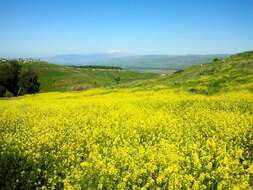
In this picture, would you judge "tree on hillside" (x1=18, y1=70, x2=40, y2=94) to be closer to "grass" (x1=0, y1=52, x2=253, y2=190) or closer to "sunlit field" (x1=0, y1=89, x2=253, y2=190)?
"grass" (x1=0, y1=52, x2=253, y2=190)

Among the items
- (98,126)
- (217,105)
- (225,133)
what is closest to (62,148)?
(98,126)

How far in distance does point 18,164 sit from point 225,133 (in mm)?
6913

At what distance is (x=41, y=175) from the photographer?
1195 centimetres

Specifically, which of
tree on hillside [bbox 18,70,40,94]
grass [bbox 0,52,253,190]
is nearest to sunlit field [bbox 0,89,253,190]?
grass [bbox 0,52,253,190]

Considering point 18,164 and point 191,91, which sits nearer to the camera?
point 18,164

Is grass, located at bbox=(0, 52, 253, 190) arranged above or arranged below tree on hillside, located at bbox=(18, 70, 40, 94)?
above

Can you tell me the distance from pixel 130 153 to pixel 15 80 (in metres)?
86.6

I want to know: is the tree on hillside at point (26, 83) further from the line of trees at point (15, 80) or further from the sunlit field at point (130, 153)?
the sunlit field at point (130, 153)

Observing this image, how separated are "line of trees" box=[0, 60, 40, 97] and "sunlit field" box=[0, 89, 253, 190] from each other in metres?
74.3

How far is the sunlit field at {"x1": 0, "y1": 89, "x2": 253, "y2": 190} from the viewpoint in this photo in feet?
31.4

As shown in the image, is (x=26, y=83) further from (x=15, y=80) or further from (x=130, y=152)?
(x=130, y=152)

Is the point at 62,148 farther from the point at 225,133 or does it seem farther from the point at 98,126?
the point at 225,133

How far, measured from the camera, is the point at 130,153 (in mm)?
11719

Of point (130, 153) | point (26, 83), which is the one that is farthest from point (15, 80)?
point (130, 153)
